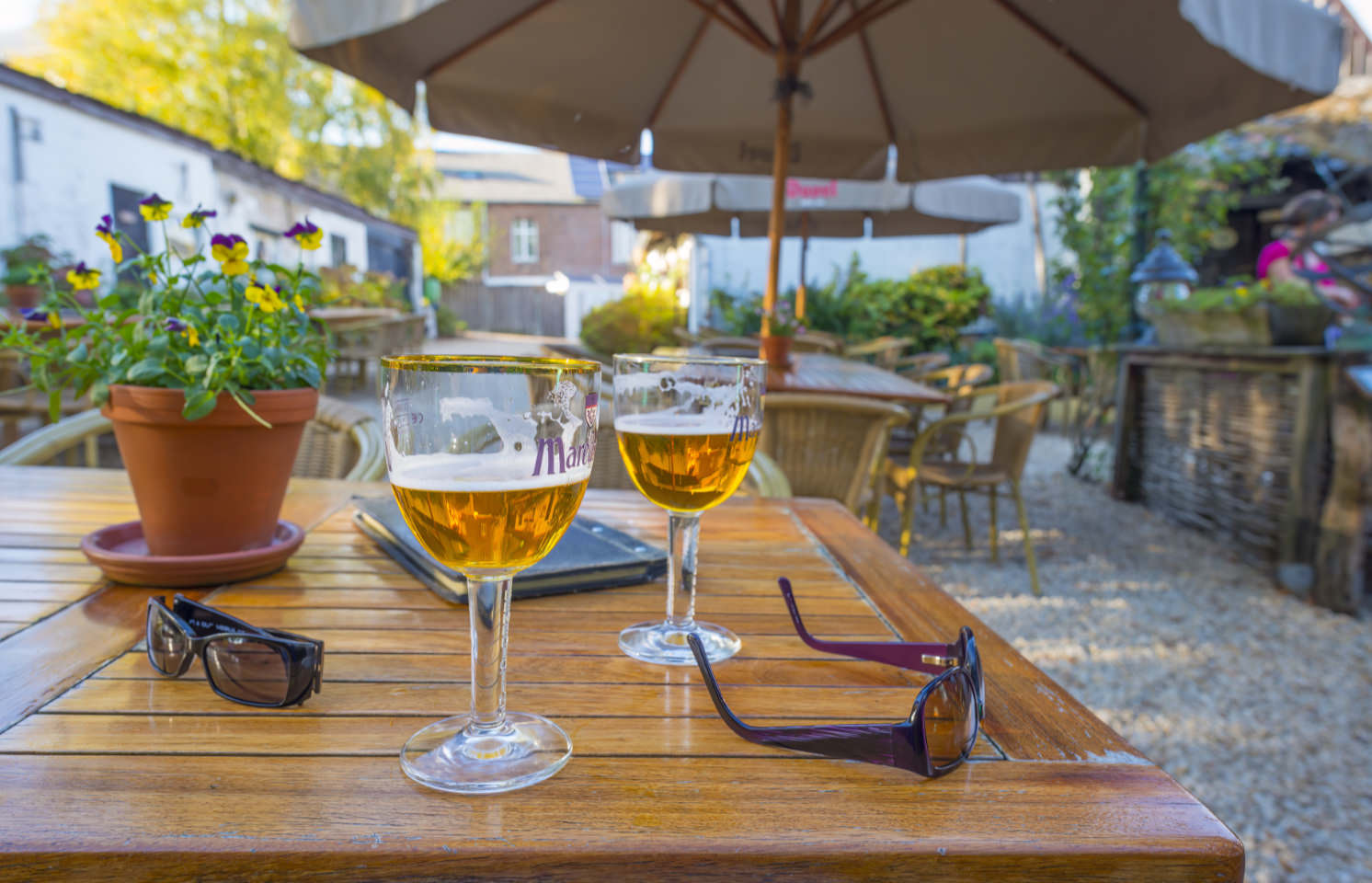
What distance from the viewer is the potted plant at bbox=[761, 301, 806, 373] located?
12.2 feet

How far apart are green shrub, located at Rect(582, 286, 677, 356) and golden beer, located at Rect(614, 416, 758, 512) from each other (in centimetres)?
1001

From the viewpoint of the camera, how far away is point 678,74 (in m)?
4.29

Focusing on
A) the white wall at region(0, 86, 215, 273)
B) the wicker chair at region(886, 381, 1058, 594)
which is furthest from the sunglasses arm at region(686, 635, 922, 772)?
the white wall at region(0, 86, 215, 273)

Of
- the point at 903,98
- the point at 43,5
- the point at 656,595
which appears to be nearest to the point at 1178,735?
the point at 656,595

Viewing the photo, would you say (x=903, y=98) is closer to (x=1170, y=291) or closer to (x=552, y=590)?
(x=1170, y=291)

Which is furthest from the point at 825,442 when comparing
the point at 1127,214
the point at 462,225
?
the point at 462,225

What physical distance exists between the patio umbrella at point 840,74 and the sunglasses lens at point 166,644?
2.22m

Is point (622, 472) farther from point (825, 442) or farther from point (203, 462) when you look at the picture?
point (203, 462)

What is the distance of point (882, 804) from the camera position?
49 centimetres

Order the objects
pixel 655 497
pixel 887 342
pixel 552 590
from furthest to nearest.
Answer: pixel 887 342 < pixel 552 590 < pixel 655 497

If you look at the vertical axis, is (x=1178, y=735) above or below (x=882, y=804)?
below

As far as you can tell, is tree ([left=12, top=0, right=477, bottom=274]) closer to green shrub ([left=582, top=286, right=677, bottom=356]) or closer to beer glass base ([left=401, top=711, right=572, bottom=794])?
green shrub ([left=582, top=286, right=677, bottom=356])

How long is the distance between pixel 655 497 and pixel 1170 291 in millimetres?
6076

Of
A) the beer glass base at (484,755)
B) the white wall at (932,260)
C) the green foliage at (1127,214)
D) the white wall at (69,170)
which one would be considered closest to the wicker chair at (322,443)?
the beer glass base at (484,755)
